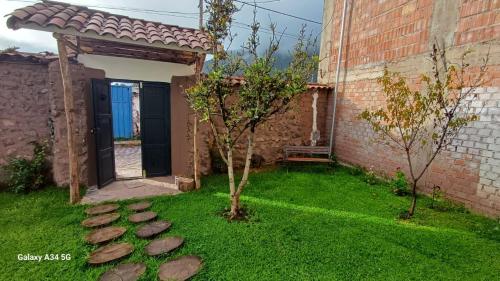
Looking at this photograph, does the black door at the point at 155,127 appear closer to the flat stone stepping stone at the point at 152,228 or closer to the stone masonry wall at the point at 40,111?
the stone masonry wall at the point at 40,111

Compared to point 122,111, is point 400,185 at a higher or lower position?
lower

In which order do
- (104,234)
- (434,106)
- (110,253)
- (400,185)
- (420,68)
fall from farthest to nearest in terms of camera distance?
(400,185), (420,68), (434,106), (104,234), (110,253)

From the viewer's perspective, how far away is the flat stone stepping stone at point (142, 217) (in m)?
4.06

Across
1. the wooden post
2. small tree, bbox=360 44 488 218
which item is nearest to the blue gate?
the wooden post

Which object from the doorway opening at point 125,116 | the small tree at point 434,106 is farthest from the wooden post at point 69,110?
the doorway opening at point 125,116

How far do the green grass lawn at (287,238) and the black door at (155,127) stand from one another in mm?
1826

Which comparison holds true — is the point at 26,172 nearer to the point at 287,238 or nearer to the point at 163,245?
the point at 163,245

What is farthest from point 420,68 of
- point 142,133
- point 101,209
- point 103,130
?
point 103,130

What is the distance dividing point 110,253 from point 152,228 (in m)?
0.71

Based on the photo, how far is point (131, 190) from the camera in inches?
219

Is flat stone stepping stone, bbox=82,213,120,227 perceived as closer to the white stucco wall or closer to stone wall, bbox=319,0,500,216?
the white stucco wall

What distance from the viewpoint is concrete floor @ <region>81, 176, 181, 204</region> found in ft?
16.6

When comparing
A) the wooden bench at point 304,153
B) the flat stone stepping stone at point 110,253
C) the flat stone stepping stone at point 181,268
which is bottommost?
the flat stone stepping stone at point 181,268

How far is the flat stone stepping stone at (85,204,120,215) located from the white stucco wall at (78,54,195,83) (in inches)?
120
